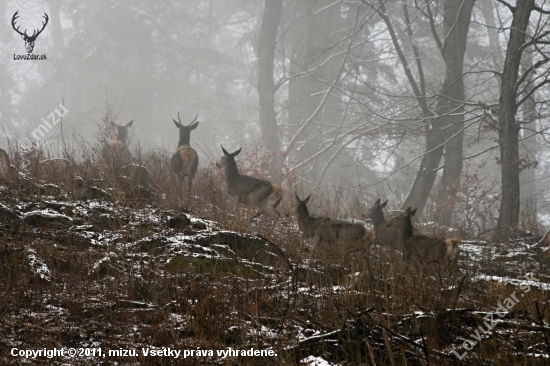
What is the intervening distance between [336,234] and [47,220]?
420 centimetres

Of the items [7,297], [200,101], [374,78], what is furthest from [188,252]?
[200,101]

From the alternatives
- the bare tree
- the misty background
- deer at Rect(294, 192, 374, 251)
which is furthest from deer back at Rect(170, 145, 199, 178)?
the misty background

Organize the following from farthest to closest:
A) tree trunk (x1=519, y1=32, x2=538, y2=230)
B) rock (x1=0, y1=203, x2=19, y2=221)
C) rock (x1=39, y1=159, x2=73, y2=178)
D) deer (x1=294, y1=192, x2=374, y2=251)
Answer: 1. tree trunk (x1=519, y1=32, x2=538, y2=230)
2. rock (x1=39, y1=159, x2=73, y2=178)
3. deer (x1=294, y1=192, x2=374, y2=251)
4. rock (x1=0, y1=203, x2=19, y2=221)

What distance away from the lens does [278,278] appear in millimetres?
5113

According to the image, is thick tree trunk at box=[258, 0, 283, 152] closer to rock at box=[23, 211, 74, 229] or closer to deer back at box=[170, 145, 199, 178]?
deer back at box=[170, 145, 199, 178]

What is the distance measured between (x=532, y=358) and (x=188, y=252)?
160 inches

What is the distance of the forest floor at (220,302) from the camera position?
359 centimetres

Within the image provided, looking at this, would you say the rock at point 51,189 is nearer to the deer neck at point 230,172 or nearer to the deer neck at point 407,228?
the deer neck at point 230,172

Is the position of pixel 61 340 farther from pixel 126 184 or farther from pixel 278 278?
pixel 126 184

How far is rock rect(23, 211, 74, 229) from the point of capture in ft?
20.9

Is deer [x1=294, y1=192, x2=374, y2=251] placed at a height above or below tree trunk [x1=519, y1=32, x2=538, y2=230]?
below

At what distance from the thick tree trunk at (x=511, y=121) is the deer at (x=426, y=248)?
3.53 metres

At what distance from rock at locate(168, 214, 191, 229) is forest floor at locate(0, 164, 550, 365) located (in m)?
0.03

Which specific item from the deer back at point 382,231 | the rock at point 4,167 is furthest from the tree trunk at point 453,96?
the rock at point 4,167
